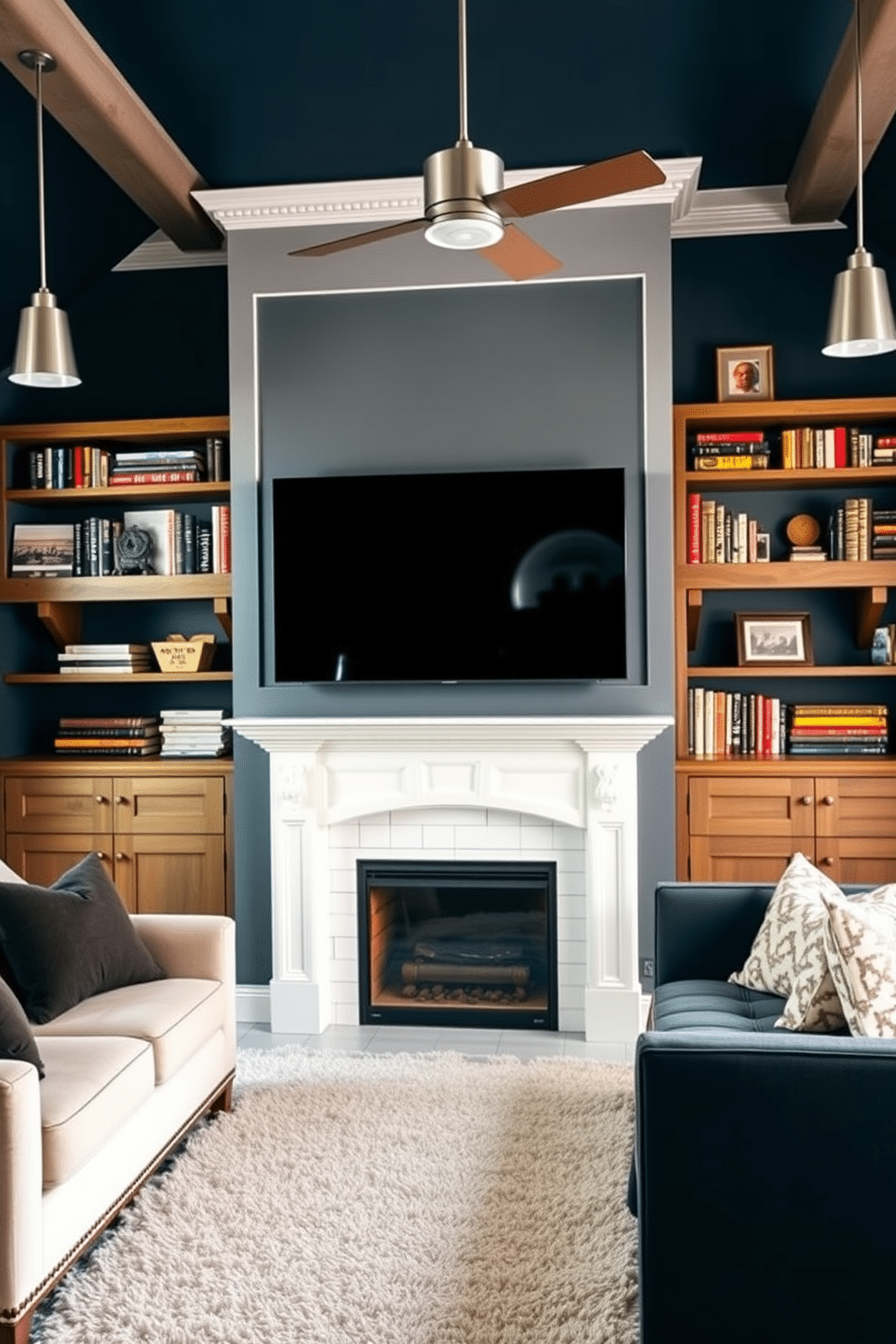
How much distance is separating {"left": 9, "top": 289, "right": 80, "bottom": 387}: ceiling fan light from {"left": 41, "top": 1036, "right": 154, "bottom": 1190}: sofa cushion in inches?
70.3

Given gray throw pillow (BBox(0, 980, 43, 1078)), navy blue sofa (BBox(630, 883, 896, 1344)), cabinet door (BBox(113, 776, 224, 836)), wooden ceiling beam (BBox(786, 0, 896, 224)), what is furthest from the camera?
cabinet door (BBox(113, 776, 224, 836))

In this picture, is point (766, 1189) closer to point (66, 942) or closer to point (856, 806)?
point (66, 942)

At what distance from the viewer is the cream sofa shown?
2.31 meters

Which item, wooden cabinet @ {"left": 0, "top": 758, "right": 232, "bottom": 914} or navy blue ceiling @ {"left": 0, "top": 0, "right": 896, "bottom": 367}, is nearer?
navy blue ceiling @ {"left": 0, "top": 0, "right": 896, "bottom": 367}

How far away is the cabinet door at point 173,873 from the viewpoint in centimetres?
495

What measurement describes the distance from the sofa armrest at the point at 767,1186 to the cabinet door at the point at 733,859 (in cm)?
265

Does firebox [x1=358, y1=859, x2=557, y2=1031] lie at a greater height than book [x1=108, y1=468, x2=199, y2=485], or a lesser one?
lesser

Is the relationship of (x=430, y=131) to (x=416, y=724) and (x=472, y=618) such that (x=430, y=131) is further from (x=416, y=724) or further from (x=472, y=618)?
(x=416, y=724)

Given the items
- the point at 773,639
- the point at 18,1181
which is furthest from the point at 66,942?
the point at 773,639

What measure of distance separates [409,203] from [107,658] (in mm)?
2244

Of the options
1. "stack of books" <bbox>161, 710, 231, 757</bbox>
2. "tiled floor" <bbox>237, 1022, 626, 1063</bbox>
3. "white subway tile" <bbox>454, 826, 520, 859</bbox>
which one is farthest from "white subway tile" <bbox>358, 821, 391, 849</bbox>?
"stack of books" <bbox>161, 710, 231, 757</bbox>

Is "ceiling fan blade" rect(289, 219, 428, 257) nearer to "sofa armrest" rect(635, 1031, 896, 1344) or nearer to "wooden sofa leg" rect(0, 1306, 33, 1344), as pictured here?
"sofa armrest" rect(635, 1031, 896, 1344)

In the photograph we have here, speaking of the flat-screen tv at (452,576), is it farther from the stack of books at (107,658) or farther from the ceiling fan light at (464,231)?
the ceiling fan light at (464,231)

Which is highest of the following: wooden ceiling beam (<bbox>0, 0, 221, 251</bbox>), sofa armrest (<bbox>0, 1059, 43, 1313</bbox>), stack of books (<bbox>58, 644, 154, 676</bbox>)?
wooden ceiling beam (<bbox>0, 0, 221, 251</bbox>)
